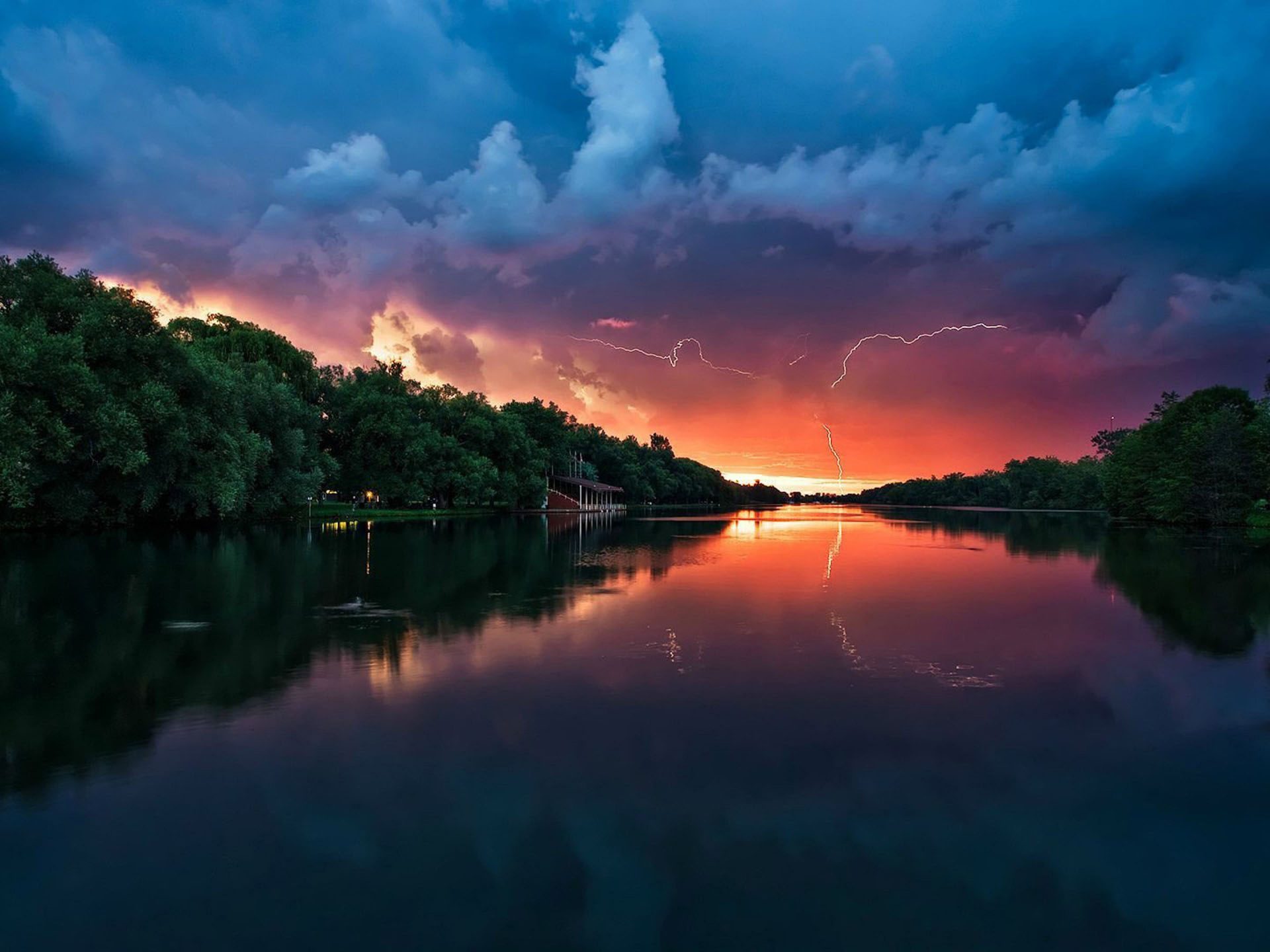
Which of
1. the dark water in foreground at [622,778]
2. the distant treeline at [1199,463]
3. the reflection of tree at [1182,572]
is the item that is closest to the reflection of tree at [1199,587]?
the reflection of tree at [1182,572]

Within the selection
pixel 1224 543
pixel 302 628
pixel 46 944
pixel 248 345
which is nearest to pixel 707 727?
pixel 46 944

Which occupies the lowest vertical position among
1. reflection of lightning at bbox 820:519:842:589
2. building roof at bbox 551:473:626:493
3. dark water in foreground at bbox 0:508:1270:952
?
dark water in foreground at bbox 0:508:1270:952

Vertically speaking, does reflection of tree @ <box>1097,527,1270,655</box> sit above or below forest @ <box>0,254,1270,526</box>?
below

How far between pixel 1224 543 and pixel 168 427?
6389cm

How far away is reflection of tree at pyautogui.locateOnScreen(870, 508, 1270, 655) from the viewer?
664 inches

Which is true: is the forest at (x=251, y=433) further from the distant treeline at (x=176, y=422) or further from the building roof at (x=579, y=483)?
the building roof at (x=579, y=483)

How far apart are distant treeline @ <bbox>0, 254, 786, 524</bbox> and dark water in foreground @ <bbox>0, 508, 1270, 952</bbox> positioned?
22.8 meters

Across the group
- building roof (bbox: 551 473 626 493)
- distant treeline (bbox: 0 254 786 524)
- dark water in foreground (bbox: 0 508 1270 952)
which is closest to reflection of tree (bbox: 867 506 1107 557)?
dark water in foreground (bbox: 0 508 1270 952)

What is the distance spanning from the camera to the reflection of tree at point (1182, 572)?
1686 centimetres

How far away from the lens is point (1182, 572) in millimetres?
29000

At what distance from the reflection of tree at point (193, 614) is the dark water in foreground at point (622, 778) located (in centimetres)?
11

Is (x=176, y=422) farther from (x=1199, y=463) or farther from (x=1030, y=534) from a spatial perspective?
(x=1199, y=463)

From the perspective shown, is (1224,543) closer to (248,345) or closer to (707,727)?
(707,727)

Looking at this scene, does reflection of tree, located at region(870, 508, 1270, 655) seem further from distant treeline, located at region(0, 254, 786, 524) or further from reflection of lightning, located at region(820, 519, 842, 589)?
distant treeline, located at region(0, 254, 786, 524)
